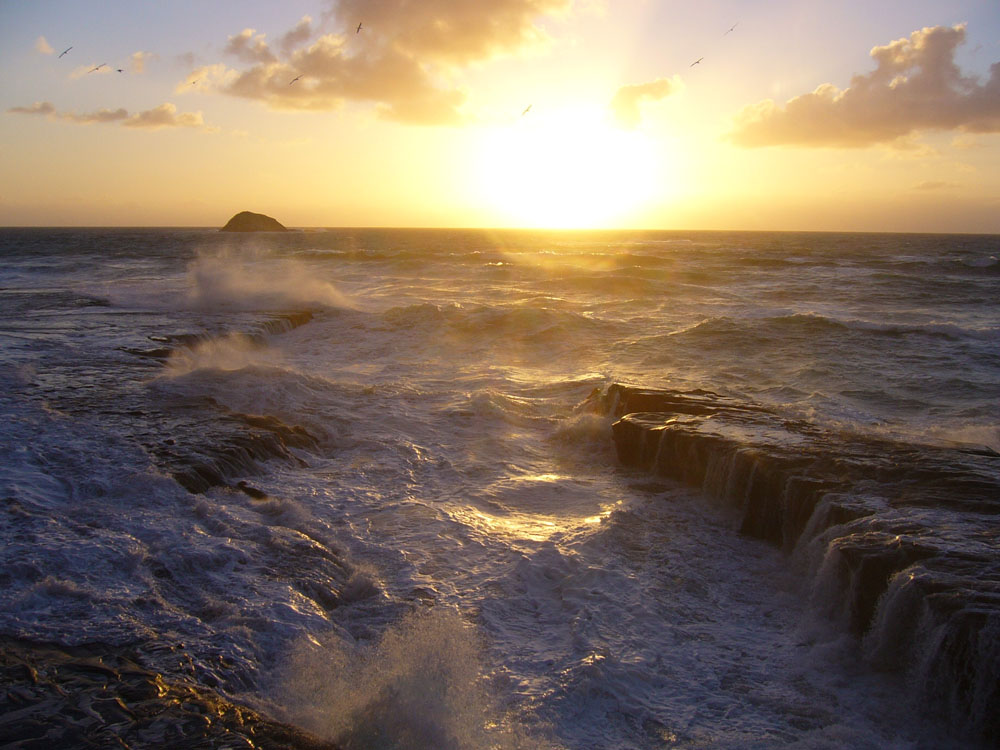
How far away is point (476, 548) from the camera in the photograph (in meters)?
6.91

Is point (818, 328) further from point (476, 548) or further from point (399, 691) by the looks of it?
point (399, 691)

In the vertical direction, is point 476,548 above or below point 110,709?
below

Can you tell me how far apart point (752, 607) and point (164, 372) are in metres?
11.3

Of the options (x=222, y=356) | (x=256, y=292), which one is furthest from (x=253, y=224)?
(x=222, y=356)

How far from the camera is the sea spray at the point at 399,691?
13.9 ft

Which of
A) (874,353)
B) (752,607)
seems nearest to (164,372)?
(752,607)

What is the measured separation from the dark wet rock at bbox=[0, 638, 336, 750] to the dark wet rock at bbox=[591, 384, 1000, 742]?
14.6 feet

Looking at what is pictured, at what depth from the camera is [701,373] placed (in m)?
14.8

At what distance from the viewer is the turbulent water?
4.60m

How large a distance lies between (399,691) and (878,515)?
497cm

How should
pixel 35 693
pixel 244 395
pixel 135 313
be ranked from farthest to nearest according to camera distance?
1. pixel 135 313
2. pixel 244 395
3. pixel 35 693

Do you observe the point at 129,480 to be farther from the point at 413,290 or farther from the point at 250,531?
the point at 413,290

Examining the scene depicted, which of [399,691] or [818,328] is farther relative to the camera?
[818,328]

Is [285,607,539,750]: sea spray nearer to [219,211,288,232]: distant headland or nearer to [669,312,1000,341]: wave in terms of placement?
[669,312,1000,341]: wave
